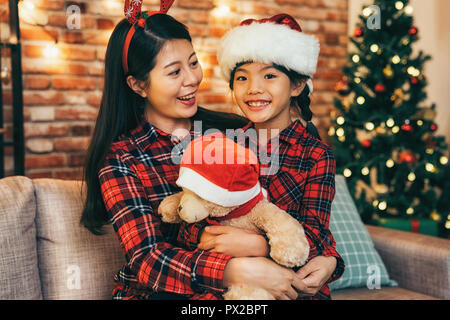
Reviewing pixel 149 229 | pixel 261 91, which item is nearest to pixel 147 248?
pixel 149 229

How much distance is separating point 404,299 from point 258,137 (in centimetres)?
82

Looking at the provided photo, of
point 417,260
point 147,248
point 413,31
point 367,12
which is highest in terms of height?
point 367,12

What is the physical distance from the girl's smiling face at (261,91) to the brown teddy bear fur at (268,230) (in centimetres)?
35

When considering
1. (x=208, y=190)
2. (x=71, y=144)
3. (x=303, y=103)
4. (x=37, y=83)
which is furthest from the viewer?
(x=71, y=144)

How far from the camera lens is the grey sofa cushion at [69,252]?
1.42 m

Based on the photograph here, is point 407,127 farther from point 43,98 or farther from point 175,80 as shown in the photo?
point 43,98

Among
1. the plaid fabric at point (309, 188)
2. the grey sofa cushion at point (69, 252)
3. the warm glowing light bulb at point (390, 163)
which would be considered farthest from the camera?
the warm glowing light bulb at point (390, 163)

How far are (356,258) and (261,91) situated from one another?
83cm

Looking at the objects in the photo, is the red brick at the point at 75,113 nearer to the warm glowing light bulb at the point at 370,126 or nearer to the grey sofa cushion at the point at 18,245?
the grey sofa cushion at the point at 18,245

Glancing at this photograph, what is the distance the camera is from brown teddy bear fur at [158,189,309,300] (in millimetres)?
939

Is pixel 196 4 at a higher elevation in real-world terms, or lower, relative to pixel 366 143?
higher

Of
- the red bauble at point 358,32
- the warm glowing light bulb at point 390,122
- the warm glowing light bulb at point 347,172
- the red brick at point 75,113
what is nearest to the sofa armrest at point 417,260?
the warm glowing light bulb at point 347,172

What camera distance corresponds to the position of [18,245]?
1.33 m

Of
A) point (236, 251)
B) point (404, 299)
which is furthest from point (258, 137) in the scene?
point (404, 299)
